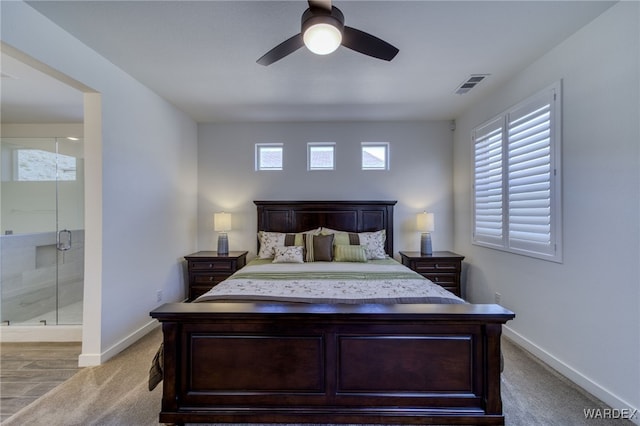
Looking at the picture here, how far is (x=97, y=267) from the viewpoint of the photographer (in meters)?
2.42

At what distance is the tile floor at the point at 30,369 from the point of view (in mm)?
1989

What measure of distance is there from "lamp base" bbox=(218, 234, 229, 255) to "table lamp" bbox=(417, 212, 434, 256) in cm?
286

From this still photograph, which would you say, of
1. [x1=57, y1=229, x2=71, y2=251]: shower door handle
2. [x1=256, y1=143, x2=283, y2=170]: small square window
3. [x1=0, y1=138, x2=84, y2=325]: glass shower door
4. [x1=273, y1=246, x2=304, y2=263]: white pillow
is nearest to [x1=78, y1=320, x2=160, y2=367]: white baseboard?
[x1=0, y1=138, x2=84, y2=325]: glass shower door

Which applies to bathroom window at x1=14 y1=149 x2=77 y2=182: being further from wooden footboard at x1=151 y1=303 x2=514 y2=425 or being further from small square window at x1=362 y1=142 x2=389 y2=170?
small square window at x1=362 y1=142 x2=389 y2=170

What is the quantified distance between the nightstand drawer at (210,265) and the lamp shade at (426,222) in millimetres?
2802

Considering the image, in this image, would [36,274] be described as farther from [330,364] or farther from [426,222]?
[426,222]

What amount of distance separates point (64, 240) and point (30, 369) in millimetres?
1915

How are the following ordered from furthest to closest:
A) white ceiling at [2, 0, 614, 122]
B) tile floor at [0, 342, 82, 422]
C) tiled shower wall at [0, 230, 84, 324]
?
tiled shower wall at [0, 230, 84, 324] < tile floor at [0, 342, 82, 422] < white ceiling at [2, 0, 614, 122]

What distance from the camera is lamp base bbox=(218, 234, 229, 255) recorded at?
393 cm

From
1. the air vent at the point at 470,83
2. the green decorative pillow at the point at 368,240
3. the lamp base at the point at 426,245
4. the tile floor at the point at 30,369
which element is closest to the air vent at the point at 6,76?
the tile floor at the point at 30,369

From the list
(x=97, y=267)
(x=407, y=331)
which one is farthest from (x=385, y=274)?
(x=97, y=267)

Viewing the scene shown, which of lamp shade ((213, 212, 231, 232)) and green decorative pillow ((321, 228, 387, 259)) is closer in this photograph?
green decorative pillow ((321, 228, 387, 259))

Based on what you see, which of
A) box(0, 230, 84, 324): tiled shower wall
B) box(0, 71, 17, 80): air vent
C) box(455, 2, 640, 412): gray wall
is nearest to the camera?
box(455, 2, 640, 412): gray wall

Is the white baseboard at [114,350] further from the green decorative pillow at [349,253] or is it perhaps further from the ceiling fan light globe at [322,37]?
the ceiling fan light globe at [322,37]
